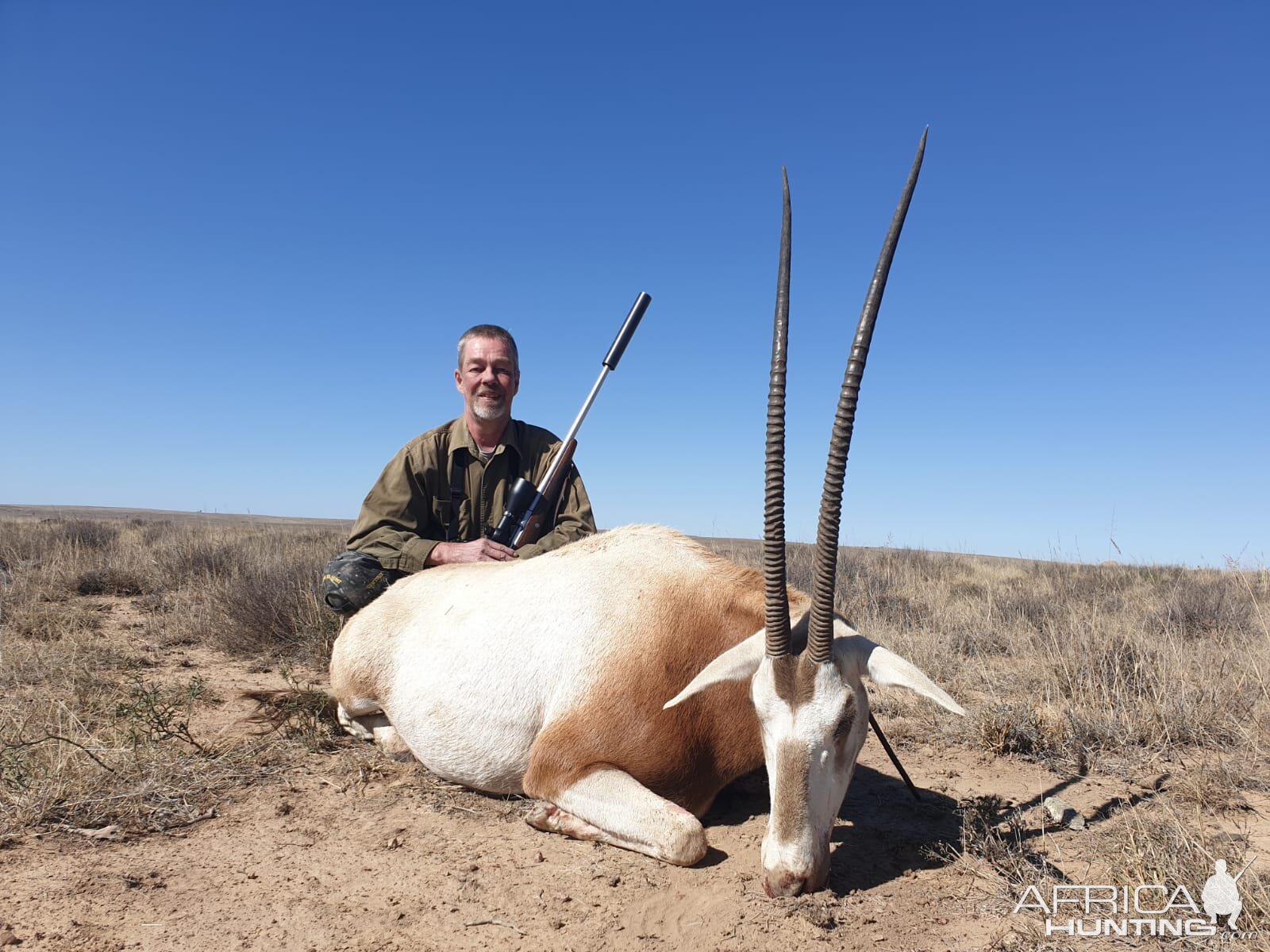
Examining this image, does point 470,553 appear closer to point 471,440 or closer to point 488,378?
point 471,440

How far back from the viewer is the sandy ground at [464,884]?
261cm

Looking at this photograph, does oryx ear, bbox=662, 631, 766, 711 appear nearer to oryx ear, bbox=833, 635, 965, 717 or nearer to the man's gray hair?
oryx ear, bbox=833, 635, 965, 717

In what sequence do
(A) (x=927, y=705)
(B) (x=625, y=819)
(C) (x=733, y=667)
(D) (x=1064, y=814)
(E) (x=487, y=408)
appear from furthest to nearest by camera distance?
(E) (x=487, y=408) < (A) (x=927, y=705) < (D) (x=1064, y=814) < (B) (x=625, y=819) < (C) (x=733, y=667)

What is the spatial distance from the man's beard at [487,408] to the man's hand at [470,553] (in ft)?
3.32

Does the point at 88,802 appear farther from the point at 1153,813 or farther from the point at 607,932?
the point at 1153,813

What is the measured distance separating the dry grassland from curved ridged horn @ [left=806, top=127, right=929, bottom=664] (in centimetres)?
114

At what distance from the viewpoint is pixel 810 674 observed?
278 cm

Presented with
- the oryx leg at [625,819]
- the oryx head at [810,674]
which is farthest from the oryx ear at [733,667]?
the oryx leg at [625,819]

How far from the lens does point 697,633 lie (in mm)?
3488

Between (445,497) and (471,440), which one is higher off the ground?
(471,440)

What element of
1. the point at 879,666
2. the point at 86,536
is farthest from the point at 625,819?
the point at 86,536

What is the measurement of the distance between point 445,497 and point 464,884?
3.18 meters

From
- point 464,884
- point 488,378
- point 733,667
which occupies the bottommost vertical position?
point 464,884

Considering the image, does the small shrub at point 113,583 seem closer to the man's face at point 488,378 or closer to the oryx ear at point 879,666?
the man's face at point 488,378
